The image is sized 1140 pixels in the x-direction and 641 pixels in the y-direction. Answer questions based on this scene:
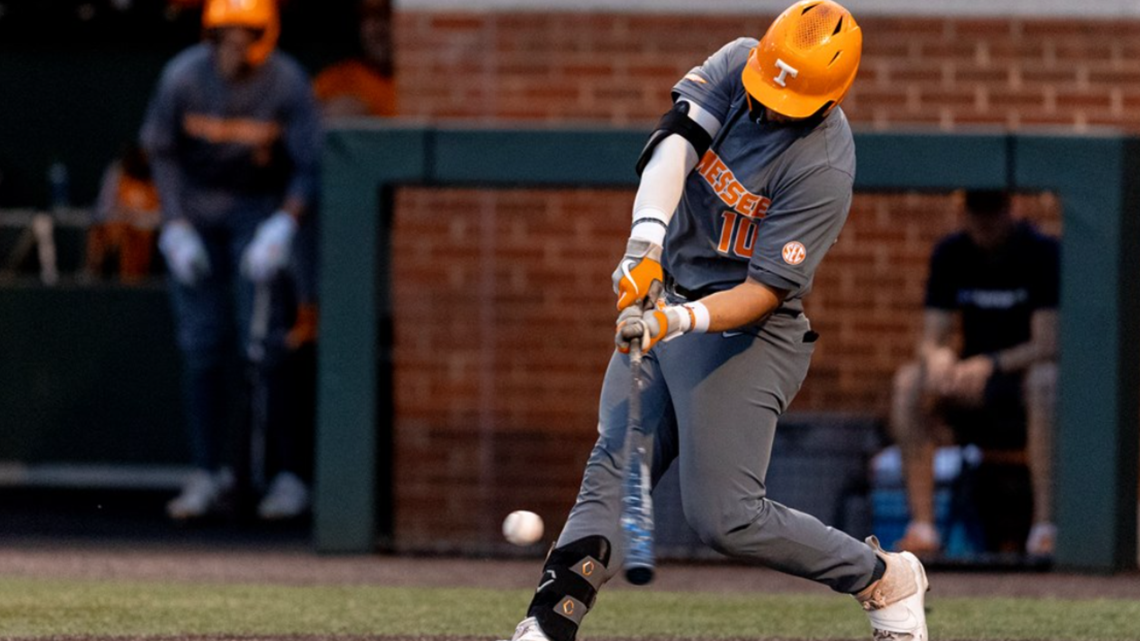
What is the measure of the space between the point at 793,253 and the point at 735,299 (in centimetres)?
19

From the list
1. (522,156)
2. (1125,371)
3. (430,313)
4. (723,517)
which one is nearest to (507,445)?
(430,313)

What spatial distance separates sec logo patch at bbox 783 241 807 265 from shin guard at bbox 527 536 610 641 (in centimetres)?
85

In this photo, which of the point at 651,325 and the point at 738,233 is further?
the point at 738,233

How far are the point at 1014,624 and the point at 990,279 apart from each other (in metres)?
2.13

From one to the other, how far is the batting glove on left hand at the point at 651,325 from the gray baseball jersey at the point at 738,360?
0.88 ft

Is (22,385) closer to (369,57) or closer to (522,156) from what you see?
(369,57)

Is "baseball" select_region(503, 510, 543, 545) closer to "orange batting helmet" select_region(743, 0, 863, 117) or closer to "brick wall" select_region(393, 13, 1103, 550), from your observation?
"orange batting helmet" select_region(743, 0, 863, 117)

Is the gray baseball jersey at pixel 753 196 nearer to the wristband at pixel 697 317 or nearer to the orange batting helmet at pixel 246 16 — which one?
the wristband at pixel 697 317

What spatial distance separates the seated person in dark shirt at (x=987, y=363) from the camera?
316 inches

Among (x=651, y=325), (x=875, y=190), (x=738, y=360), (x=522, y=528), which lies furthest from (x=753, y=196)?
(x=875, y=190)

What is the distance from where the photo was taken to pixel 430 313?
9031 mm

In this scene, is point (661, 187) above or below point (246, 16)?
below

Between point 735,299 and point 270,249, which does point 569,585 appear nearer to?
point 735,299

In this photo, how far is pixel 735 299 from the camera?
490 cm
